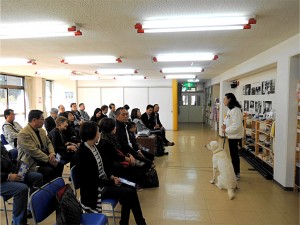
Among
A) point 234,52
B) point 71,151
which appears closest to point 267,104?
point 234,52

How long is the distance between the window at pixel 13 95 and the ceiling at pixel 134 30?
3.60 metres

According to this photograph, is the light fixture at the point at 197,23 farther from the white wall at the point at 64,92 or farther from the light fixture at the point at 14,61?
the white wall at the point at 64,92

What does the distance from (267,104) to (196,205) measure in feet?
11.5

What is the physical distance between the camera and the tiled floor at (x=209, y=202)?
9.14 ft

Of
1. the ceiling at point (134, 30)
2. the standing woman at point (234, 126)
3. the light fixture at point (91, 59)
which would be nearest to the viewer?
the ceiling at point (134, 30)

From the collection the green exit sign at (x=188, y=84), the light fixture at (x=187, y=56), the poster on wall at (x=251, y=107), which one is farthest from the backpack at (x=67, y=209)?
the green exit sign at (x=188, y=84)

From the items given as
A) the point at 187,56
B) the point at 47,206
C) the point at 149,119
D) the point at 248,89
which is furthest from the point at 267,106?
the point at 47,206

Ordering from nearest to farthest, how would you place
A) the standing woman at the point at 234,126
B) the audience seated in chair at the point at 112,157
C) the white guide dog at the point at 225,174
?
the audience seated in chair at the point at 112,157 → the white guide dog at the point at 225,174 → the standing woman at the point at 234,126

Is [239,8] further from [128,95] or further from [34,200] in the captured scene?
[128,95]

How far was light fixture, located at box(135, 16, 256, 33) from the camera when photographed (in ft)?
8.50

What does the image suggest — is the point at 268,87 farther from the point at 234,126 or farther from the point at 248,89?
the point at 234,126

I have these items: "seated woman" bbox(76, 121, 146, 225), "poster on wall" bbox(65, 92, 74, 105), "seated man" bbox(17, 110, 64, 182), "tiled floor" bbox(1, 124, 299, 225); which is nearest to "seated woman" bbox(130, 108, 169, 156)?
"tiled floor" bbox(1, 124, 299, 225)

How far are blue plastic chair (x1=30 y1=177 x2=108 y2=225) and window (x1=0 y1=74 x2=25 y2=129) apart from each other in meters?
7.03

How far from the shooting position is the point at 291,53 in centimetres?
342
